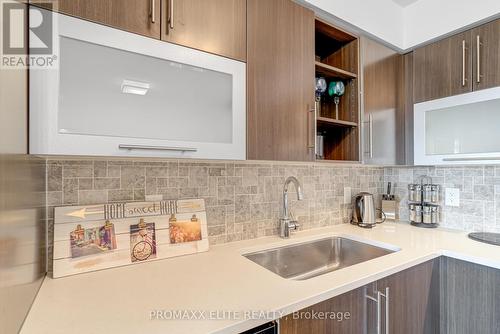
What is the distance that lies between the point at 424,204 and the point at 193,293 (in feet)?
5.78

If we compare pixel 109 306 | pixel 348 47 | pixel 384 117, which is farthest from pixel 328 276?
pixel 348 47

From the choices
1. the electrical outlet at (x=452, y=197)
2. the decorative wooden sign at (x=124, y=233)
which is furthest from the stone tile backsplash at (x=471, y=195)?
the decorative wooden sign at (x=124, y=233)

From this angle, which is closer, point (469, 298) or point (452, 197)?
point (469, 298)

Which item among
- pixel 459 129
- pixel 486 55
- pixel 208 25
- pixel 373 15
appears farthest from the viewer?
pixel 373 15

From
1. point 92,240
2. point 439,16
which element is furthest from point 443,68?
point 92,240

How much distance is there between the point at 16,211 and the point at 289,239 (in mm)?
1190

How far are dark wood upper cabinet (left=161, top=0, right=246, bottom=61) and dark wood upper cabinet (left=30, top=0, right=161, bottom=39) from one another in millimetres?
39

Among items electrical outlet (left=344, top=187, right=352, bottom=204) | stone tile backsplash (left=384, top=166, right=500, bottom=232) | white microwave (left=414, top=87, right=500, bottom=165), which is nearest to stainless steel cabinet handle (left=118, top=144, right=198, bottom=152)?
electrical outlet (left=344, top=187, right=352, bottom=204)

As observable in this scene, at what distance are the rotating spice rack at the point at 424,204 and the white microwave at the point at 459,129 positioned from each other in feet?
1.04

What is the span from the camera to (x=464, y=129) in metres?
1.43

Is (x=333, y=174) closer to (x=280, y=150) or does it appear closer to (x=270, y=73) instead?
(x=280, y=150)

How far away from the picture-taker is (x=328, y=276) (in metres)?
0.94

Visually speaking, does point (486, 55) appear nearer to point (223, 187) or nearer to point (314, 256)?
point (314, 256)

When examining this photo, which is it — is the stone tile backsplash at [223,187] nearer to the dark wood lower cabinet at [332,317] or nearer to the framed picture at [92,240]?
the framed picture at [92,240]
